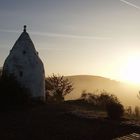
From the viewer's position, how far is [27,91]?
99.3 feet

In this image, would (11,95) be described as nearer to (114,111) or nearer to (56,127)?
(114,111)

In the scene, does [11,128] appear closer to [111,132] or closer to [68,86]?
[111,132]

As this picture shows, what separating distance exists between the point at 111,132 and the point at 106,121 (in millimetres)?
3143

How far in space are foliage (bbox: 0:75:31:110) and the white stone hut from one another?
186 centimetres

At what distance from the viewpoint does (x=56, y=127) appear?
763 inches

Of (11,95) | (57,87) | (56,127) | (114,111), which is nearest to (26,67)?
(11,95)

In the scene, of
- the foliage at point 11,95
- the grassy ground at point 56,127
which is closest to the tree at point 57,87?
the foliage at point 11,95

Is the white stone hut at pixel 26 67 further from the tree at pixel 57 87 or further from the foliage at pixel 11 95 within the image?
the tree at pixel 57 87

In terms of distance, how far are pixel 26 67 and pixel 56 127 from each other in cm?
1243

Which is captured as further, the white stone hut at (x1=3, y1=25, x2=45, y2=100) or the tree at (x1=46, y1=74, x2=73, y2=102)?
the tree at (x1=46, y1=74, x2=73, y2=102)

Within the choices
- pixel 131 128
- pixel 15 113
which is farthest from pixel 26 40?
pixel 131 128

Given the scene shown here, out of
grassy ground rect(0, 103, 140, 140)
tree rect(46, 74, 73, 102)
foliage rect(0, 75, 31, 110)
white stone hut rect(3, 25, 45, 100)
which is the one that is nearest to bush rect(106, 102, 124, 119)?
grassy ground rect(0, 103, 140, 140)

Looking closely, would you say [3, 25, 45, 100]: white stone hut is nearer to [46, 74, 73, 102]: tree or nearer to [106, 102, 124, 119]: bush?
[106, 102, 124, 119]: bush

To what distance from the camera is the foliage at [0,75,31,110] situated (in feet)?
87.4
